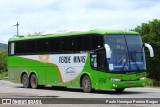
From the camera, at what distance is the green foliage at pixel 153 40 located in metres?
50.3

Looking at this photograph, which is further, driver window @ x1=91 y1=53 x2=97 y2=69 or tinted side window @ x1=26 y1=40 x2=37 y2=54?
tinted side window @ x1=26 y1=40 x2=37 y2=54

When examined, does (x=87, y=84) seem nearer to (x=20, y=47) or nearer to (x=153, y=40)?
(x=20, y=47)

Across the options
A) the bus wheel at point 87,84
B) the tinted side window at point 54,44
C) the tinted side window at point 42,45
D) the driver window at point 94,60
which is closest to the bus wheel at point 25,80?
the tinted side window at point 42,45

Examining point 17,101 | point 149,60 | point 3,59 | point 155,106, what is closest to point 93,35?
point 17,101

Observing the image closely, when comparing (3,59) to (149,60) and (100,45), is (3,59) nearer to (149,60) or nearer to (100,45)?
(149,60)

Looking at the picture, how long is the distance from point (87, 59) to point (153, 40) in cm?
2843

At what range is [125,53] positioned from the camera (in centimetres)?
2370

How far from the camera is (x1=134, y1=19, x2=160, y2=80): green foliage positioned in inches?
1982

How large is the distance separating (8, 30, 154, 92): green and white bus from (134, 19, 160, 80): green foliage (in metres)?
21.5

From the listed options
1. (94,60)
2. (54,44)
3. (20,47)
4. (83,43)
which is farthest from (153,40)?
(94,60)

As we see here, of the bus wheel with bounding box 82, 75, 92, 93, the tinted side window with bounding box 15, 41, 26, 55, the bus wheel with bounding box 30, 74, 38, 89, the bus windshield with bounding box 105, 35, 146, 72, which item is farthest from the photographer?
the tinted side window with bounding box 15, 41, 26, 55

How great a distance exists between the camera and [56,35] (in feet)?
90.1

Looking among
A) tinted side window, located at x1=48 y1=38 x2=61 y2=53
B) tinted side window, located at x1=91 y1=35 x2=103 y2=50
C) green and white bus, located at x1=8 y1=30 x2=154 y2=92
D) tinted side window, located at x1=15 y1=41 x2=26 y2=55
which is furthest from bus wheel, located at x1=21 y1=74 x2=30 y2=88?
tinted side window, located at x1=91 y1=35 x2=103 y2=50

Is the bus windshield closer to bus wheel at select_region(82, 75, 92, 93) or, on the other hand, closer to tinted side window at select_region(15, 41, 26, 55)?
bus wheel at select_region(82, 75, 92, 93)
